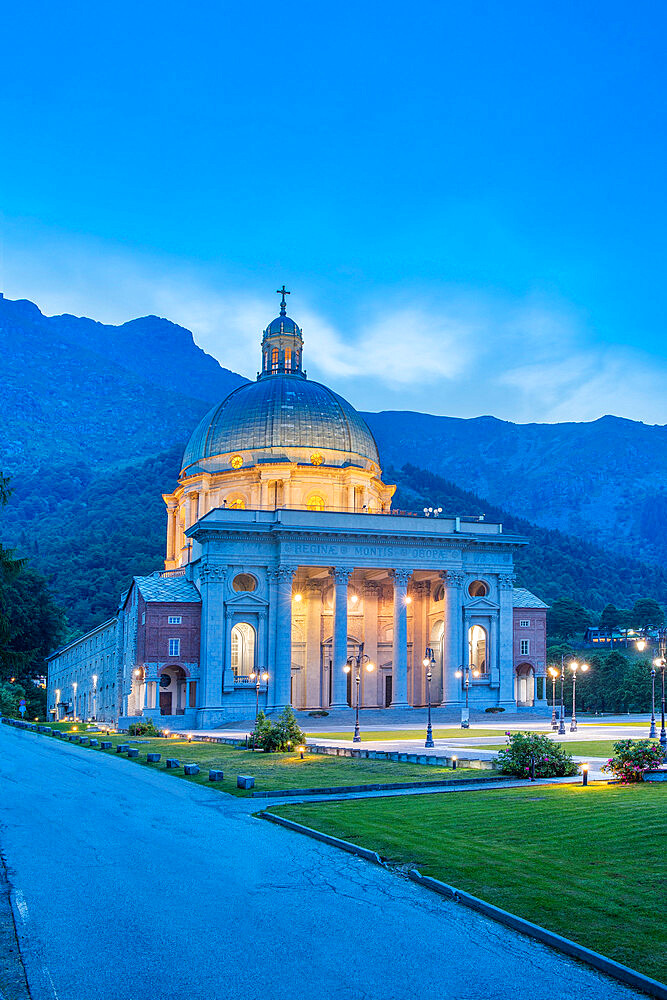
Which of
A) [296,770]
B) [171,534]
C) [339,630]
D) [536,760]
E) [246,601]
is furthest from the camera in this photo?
[171,534]

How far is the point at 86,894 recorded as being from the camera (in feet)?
49.5

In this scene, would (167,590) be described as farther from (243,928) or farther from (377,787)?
(243,928)

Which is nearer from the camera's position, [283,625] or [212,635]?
[212,635]

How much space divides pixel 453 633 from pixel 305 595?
1277 cm

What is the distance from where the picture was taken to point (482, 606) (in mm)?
82562

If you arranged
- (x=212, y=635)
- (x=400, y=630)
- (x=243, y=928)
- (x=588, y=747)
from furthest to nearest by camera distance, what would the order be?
1. (x=400, y=630)
2. (x=212, y=635)
3. (x=588, y=747)
4. (x=243, y=928)

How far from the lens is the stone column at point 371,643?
8450 centimetres

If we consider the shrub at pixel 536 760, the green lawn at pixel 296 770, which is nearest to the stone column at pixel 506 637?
the green lawn at pixel 296 770

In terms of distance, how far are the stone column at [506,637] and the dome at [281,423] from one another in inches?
750

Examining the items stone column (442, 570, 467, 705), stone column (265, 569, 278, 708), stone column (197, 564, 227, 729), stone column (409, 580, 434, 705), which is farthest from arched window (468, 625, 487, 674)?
stone column (197, 564, 227, 729)

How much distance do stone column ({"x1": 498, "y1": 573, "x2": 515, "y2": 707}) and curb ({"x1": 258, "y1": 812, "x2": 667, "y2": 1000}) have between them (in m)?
66.3

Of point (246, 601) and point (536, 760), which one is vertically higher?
point (246, 601)

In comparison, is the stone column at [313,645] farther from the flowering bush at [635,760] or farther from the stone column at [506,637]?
the flowering bush at [635,760]

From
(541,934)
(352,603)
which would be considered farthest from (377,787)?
(352,603)
